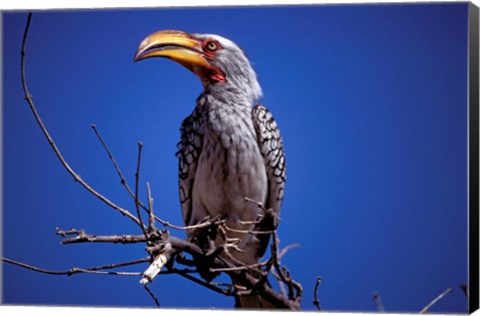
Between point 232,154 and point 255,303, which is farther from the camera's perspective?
point 255,303

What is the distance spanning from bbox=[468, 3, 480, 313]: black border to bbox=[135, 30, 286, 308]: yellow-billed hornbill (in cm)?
89

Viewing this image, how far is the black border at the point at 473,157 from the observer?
3660mm

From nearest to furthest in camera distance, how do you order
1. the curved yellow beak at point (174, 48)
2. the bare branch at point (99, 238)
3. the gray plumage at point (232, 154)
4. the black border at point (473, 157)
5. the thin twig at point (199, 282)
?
the bare branch at point (99, 238) → the thin twig at point (199, 282) → the black border at point (473, 157) → the gray plumage at point (232, 154) → the curved yellow beak at point (174, 48)

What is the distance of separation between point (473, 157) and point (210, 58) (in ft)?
4.37

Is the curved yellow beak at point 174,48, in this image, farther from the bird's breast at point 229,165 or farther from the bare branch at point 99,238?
the bare branch at point 99,238

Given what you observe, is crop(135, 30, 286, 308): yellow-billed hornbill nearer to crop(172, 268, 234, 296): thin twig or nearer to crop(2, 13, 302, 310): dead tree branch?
crop(2, 13, 302, 310): dead tree branch

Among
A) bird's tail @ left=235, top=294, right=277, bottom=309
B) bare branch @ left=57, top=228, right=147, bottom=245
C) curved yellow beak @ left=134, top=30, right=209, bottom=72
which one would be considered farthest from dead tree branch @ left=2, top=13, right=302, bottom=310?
curved yellow beak @ left=134, top=30, right=209, bottom=72

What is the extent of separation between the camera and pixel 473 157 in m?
3.67

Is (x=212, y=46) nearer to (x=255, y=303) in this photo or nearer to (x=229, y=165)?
(x=229, y=165)

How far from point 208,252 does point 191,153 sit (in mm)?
794

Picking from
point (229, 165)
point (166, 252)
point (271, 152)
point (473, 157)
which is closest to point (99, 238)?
point (166, 252)

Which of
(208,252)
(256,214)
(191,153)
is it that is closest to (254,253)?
(256,214)

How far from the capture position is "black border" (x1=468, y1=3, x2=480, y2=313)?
366cm

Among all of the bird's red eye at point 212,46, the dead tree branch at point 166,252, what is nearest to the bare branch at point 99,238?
the dead tree branch at point 166,252
